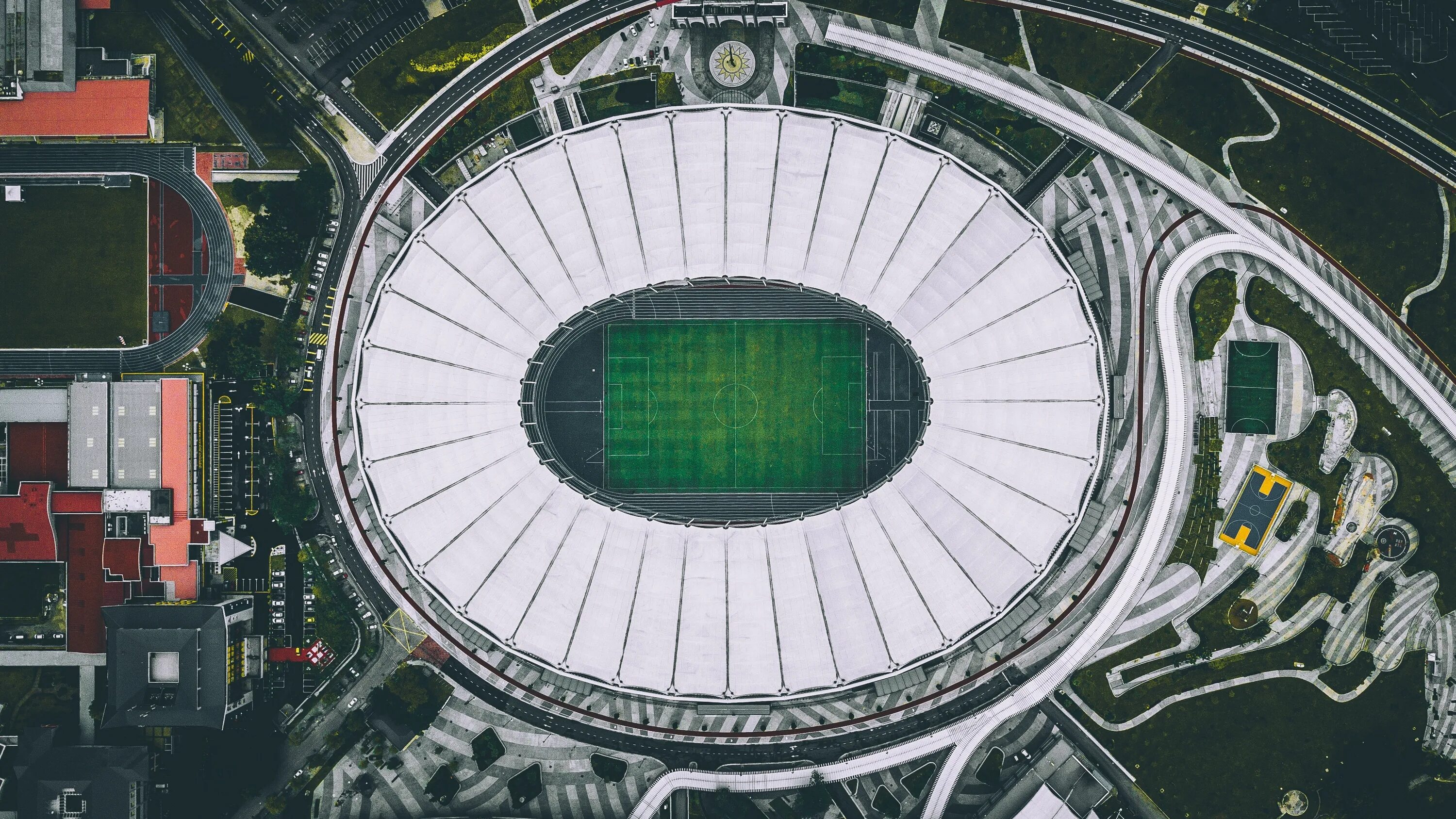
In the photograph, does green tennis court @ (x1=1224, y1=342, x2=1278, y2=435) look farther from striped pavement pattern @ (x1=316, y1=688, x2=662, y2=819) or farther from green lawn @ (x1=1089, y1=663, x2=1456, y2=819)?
striped pavement pattern @ (x1=316, y1=688, x2=662, y2=819)

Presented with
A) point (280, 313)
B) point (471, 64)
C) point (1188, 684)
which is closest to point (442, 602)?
point (280, 313)

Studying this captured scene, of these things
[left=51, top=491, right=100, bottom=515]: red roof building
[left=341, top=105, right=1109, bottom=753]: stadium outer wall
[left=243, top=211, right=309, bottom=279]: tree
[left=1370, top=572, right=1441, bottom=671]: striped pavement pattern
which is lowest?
[left=341, top=105, right=1109, bottom=753]: stadium outer wall

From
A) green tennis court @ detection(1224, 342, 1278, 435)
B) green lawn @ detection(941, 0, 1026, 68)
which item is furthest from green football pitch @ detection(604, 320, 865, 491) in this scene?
green tennis court @ detection(1224, 342, 1278, 435)

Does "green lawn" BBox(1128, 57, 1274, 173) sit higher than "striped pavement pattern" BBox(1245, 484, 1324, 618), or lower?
higher

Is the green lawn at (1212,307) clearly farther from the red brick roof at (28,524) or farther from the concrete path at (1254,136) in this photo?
the red brick roof at (28,524)

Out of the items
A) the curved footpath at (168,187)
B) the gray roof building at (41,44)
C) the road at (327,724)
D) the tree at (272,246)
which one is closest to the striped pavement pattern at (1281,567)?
the road at (327,724)

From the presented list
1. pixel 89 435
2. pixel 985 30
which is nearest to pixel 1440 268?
pixel 985 30

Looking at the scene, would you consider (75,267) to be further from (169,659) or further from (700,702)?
(700,702)
